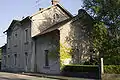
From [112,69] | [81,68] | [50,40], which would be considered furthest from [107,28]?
[50,40]

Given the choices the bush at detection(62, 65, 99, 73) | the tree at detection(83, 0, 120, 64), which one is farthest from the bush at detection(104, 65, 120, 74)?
the tree at detection(83, 0, 120, 64)

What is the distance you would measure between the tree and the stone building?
3.31 m

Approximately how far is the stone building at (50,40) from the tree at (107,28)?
3312mm

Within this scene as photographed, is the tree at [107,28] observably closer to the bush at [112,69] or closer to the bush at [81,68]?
the bush at [81,68]

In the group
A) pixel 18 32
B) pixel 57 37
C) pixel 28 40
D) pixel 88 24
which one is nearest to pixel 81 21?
pixel 88 24

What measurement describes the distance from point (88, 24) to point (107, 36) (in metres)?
5.13

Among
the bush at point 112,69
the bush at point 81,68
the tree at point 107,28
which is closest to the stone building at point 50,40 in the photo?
the bush at point 81,68

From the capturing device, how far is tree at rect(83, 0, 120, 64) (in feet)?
90.3

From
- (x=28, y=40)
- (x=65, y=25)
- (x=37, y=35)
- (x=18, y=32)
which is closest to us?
(x=65, y=25)

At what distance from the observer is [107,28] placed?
1133 inches

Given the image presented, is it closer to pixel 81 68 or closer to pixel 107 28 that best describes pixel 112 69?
pixel 81 68

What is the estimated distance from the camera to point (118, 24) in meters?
27.6

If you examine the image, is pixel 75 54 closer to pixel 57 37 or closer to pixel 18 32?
pixel 57 37

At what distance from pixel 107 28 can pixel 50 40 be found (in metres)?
7.44
